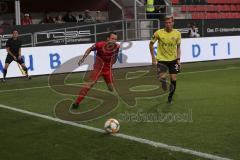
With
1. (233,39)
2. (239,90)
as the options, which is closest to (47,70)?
(239,90)

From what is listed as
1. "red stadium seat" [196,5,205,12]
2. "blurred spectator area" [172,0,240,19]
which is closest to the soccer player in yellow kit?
"blurred spectator area" [172,0,240,19]

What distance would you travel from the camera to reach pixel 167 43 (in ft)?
40.8

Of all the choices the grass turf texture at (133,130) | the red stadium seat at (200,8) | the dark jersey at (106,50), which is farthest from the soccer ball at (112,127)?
the red stadium seat at (200,8)

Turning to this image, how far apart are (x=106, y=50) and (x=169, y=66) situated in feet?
5.52

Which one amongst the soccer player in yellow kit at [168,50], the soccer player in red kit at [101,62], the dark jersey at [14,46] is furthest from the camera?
the dark jersey at [14,46]

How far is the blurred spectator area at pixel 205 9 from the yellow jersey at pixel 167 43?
1919 centimetres

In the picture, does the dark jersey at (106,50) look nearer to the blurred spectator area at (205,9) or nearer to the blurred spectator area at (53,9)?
the blurred spectator area at (53,9)

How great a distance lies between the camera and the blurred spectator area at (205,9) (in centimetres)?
3253

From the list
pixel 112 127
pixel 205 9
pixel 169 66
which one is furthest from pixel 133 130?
pixel 205 9

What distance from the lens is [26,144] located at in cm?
834

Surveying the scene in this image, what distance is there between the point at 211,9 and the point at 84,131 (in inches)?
1085

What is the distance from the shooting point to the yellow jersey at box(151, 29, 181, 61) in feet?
40.7

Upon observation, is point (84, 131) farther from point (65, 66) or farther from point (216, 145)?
point (65, 66)

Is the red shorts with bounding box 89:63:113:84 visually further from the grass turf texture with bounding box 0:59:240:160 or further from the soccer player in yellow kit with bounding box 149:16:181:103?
the soccer player in yellow kit with bounding box 149:16:181:103
